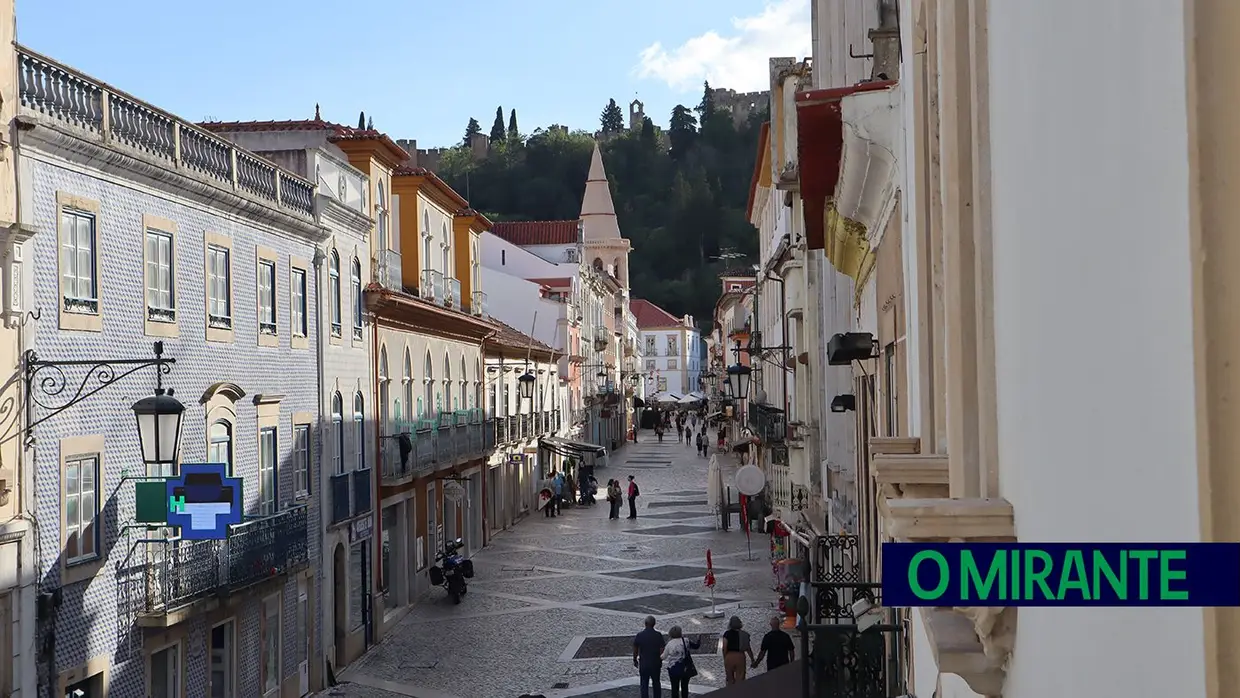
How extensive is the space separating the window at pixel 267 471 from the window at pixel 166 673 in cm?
322

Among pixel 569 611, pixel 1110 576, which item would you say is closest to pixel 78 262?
pixel 1110 576

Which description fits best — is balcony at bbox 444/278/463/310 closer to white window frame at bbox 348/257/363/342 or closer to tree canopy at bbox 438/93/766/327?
white window frame at bbox 348/257/363/342

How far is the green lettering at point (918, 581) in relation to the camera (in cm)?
210

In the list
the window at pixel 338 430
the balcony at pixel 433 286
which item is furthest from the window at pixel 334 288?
the balcony at pixel 433 286

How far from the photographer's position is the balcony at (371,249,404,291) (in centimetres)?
2475

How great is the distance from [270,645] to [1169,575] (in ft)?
61.1

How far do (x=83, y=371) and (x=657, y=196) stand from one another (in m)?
114

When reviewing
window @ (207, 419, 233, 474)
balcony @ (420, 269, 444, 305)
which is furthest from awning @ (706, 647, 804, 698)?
balcony @ (420, 269, 444, 305)

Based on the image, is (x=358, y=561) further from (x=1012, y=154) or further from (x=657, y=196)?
(x=657, y=196)

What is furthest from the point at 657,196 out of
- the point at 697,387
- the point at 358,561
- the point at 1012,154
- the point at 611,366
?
the point at 1012,154

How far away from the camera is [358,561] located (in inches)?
923

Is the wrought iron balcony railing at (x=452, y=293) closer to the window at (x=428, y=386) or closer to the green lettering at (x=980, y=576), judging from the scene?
the window at (x=428, y=386)

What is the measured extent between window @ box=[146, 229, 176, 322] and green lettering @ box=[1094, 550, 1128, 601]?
14.9 meters

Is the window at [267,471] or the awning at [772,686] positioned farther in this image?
the window at [267,471]
